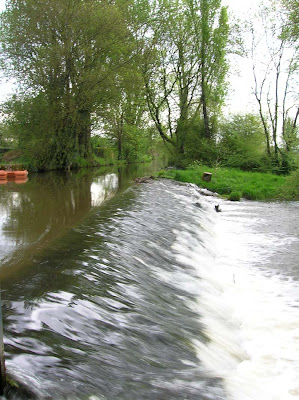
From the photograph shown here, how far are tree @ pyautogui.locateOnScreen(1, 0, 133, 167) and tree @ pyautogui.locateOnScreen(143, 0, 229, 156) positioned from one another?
181 inches

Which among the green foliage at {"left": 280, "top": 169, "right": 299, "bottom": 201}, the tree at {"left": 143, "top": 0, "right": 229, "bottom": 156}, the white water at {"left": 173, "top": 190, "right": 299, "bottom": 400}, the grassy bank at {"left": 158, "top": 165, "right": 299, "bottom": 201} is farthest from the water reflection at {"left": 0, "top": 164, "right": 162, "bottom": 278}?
the tree at {"left": 143, "top": 0, "right": 229, "bottom": 156}

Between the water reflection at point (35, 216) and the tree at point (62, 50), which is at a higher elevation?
the tree at point (62, 50)

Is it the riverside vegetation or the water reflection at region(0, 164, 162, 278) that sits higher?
the riverside vegetation

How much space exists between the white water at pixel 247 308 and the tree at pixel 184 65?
64.6 feet

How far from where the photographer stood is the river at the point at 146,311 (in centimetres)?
264

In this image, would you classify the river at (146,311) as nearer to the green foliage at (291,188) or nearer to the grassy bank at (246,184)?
the green foliage at (291,188)

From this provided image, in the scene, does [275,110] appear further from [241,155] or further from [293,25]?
[293,25]

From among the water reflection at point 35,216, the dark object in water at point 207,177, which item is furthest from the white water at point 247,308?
the dark object in water at point 207,177

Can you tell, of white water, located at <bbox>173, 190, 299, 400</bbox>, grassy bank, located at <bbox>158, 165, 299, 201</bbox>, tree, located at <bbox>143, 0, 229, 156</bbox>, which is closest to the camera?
white water, located at <bbox>173, 190, 299, 400</bbox>

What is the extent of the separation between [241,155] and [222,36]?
908 cm

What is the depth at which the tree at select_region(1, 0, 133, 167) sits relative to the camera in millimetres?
22469

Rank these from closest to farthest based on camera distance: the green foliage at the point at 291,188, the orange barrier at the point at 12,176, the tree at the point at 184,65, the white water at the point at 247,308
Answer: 1. the white water at the point at 247,308
2. the green foliage at the point at 291,188
3. the orange barrier at the point at 12,176
4. the tree at the point at 184,65

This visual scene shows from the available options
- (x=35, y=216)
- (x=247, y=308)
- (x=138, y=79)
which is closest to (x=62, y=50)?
(x=138, y=79)

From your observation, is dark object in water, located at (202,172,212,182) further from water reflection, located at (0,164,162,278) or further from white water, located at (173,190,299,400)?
white water, located at (173,190,299,400)
